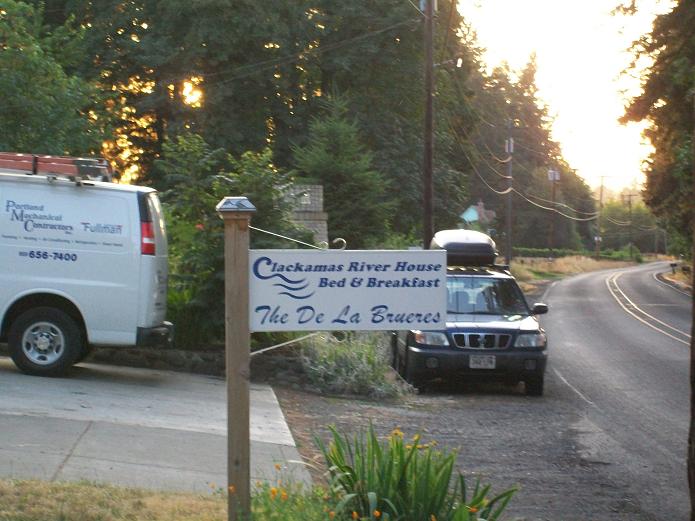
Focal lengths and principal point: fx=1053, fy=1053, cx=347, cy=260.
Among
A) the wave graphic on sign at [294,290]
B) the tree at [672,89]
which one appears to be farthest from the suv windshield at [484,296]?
the wave graphic on sign at [294,290]

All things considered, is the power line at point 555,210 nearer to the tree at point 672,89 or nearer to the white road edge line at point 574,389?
the white road edge line at point 574,389

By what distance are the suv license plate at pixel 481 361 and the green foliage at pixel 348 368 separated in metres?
0.93

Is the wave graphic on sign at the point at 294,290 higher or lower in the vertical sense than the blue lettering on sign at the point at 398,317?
higher

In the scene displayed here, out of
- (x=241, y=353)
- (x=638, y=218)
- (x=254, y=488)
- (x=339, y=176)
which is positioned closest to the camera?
(x=241, y=353)

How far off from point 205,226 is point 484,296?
4075 millimetres

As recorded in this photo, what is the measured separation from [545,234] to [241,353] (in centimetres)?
9566

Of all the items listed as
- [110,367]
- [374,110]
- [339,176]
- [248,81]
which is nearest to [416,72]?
[374,110]

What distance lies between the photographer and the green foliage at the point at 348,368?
43.8ft

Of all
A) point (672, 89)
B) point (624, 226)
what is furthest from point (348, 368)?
point (624, 226)

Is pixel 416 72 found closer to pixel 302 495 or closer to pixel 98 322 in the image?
pixel 98 322

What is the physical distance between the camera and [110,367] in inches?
538

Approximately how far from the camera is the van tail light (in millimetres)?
11836

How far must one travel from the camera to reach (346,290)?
6359 mm

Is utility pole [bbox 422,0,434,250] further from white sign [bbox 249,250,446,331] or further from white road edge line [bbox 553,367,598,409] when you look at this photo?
white sign [bbox 249,250,446,331]
